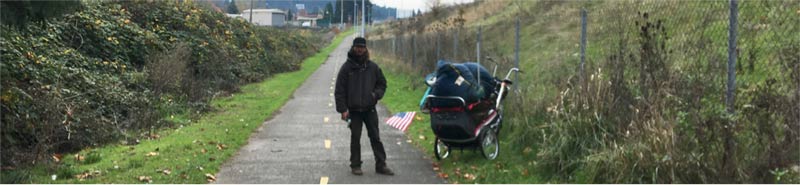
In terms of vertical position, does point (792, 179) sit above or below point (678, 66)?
below

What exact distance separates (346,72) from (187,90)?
10356 millimetres

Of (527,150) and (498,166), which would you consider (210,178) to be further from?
(527,150)

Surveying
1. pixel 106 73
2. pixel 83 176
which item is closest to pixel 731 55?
pixel 83 176

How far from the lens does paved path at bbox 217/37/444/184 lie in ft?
26.5

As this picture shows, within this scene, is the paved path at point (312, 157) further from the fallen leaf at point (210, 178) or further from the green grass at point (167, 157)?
the green grass at point (167, 157)

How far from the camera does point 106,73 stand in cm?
1499

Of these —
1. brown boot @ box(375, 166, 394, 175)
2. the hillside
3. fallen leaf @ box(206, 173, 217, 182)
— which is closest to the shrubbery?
fallen leaf @ box(206, 173, 217, 182)

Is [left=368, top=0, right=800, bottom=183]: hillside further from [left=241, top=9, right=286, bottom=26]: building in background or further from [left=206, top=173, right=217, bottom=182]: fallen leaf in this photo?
[left=241, top=9, right=286, bottom=26]: building in background

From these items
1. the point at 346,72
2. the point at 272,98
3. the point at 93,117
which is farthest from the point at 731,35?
the point at 272,98

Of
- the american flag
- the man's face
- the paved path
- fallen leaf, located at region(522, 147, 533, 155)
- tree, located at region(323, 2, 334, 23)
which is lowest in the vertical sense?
tree, located at region(323, 2, 334, 23)

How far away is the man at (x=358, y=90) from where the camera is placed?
8.03 m

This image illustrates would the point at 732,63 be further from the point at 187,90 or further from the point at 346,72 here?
the point at 187,90

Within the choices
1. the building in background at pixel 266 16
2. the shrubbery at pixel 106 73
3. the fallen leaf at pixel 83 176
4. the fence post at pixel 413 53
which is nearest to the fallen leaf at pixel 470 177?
the fallen leaf at pixel 83 176

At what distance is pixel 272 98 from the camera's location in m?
20.3
